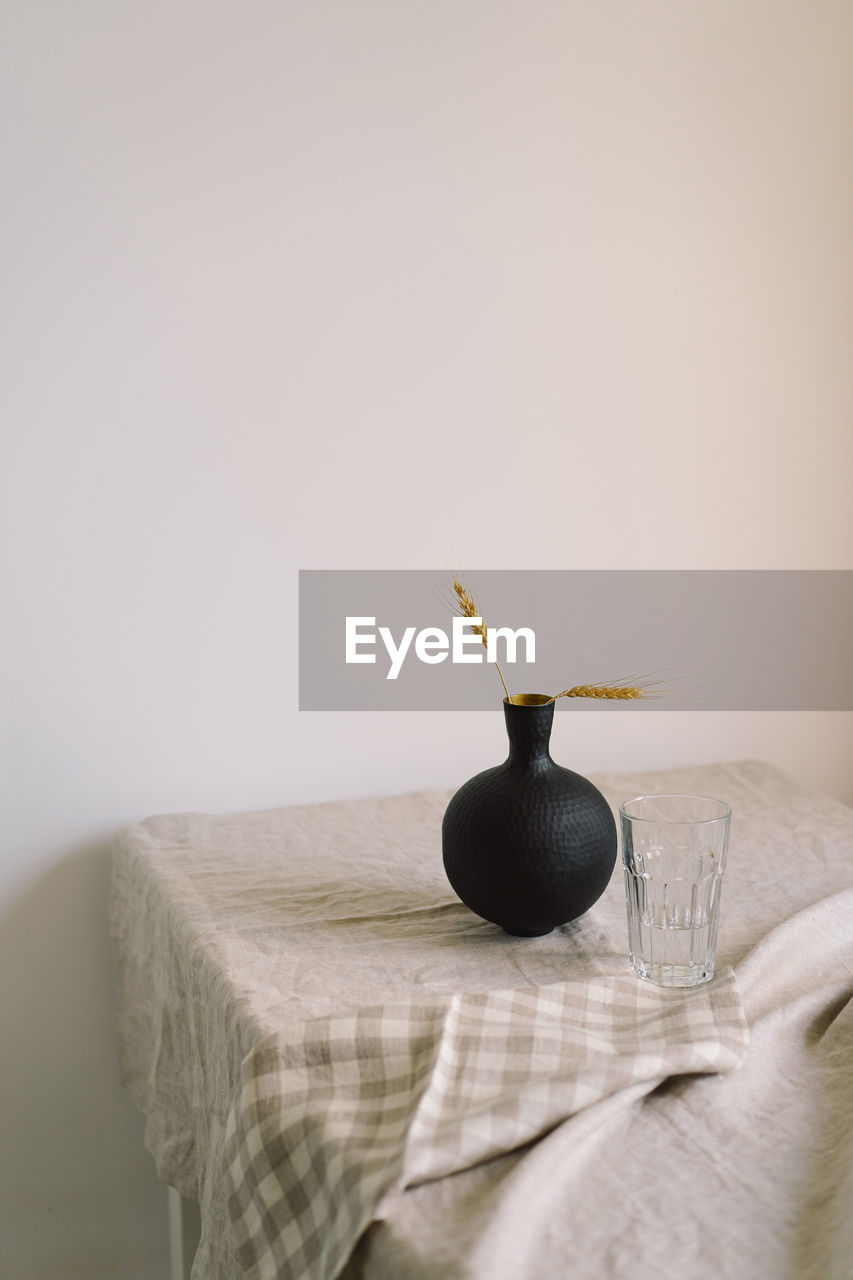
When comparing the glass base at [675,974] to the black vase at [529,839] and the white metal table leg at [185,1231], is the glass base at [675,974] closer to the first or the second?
the black vase at [529,839]

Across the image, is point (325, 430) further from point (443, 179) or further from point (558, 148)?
point (558, 148)

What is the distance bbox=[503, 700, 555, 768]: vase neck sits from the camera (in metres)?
0.96

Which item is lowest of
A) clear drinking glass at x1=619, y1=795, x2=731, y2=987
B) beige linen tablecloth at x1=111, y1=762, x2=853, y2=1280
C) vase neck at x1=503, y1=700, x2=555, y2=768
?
beige linen tablecloth at x1=111, y1=762, x2=853, y2=1280

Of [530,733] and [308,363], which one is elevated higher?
[308,363]

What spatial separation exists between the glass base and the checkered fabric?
0.05m

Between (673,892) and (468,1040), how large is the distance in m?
0.25

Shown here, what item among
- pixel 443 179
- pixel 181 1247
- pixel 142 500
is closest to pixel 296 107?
pixel 443 179

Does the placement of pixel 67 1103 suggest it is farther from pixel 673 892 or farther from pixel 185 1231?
pixel 673 892

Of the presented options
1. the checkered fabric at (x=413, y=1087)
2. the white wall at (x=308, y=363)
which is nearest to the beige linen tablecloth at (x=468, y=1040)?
the checkered fabric at (x=413, y=1087)

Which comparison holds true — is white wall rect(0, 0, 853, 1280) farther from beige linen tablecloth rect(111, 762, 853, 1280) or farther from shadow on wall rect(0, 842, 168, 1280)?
beige linen tablecloth rect(111, 762, 853, 1280)

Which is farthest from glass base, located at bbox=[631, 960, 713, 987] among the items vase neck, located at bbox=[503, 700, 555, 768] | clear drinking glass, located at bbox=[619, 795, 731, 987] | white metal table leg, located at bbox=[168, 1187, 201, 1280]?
white metal table leg, located at bbox=[168, 1187, 201, 1280]

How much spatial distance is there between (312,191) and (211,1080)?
40.1 inches

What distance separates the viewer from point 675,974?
0.87 metres

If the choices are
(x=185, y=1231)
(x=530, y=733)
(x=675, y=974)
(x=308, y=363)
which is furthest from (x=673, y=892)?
(x=308, y=363)
